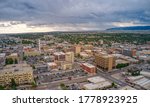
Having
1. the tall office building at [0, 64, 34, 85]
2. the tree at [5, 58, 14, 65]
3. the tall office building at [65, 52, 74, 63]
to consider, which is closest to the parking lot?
the tall office building at [0, 64, 34, 85]

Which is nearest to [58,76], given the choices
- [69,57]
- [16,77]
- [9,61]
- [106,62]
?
[16,77]

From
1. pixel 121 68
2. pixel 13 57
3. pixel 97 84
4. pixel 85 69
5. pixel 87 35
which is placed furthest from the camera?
pixel 87 35

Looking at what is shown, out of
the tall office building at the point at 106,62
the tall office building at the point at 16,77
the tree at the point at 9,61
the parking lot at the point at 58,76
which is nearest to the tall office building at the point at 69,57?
the tall office building at the point at 106,62

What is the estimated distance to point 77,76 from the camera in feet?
17.1

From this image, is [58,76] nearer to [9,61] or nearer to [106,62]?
[106,62]

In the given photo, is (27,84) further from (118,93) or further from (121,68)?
(118,93)

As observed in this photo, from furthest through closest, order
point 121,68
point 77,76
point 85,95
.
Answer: point 121,68, point 77,76, point 85,95

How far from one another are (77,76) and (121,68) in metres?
1.97

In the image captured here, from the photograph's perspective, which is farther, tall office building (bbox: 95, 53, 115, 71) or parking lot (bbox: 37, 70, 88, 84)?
tall office building (bbox: 95, 53, 115, 71)

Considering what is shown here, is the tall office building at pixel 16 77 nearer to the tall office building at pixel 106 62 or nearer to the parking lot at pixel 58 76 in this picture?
the parking lot at pixel 58 76

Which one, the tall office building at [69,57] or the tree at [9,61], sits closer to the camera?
the tree at [9,61]

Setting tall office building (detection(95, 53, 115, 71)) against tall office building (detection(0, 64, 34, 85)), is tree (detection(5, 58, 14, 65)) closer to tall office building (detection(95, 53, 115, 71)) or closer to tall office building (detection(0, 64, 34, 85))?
tall office building (detection(0, 64, 34, 85))

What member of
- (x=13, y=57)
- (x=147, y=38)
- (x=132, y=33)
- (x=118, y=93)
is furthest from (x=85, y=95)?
(x=132, y=33)

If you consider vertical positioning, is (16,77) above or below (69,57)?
below
